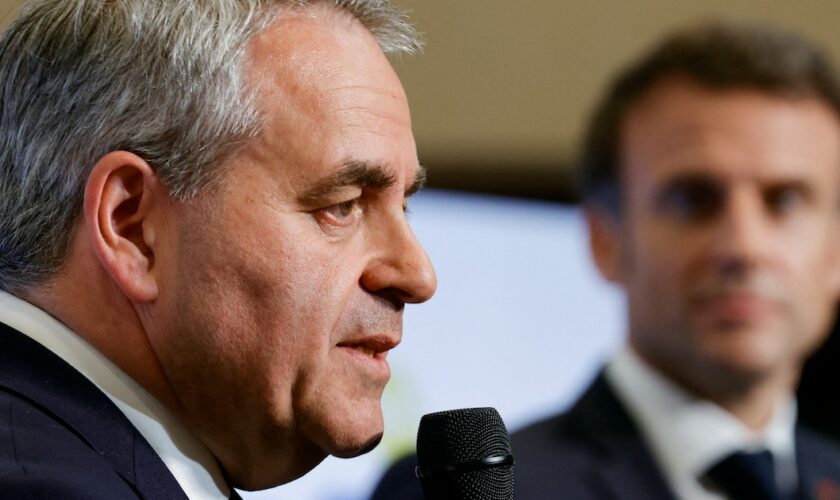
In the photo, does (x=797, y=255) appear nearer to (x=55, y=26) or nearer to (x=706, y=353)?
(x=706, y=353)

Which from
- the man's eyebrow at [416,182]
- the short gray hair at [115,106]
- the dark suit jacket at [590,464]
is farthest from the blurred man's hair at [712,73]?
the short gray hair at [115,106]

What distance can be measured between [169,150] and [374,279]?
313 mm

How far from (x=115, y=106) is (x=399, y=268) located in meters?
0.42

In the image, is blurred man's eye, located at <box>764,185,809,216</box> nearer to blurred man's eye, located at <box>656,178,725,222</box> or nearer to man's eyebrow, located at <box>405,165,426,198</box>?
blurred man's eye, located at <box>656,178,725,222</box>

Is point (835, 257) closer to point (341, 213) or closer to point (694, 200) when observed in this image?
point (694, 200)

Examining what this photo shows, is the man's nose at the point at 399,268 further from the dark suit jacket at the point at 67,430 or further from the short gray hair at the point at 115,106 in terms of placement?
the dark suit jacket at the point at 67,430

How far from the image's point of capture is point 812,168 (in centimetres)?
343

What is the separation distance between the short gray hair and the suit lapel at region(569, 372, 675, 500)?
166 centimetres

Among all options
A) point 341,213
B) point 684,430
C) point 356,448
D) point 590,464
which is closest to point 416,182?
point 341,213

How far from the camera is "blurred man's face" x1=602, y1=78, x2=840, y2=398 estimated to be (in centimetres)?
319

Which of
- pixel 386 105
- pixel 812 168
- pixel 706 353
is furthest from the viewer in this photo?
pixel 812 168

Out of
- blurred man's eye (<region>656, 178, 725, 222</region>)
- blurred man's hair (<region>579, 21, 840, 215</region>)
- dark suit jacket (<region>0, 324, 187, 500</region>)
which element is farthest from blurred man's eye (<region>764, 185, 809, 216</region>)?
dark suit jacket (<region>0, 324, 187, 500</region>)

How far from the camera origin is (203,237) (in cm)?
155

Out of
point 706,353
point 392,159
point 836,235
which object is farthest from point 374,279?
point 836,235
